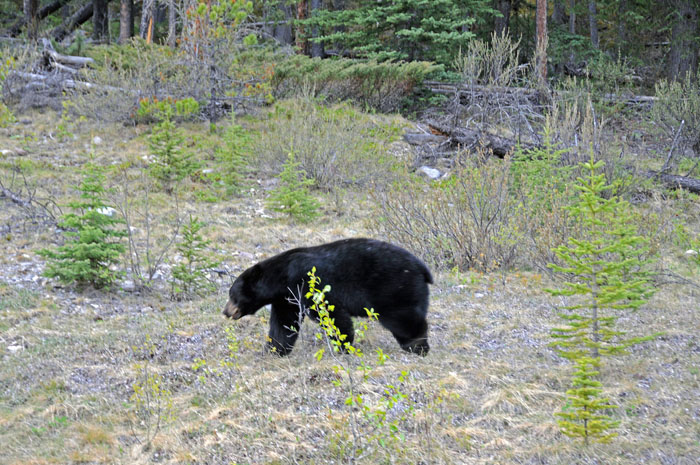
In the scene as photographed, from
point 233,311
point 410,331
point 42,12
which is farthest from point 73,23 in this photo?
point 410,331

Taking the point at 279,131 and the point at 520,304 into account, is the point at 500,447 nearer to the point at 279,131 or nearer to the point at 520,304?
the point at 520,304

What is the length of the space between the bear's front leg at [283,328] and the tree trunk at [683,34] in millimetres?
20508

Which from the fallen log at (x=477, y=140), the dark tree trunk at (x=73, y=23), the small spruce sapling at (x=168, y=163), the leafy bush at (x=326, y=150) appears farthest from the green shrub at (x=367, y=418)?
the dark tree trunk at (x=73, y=23)

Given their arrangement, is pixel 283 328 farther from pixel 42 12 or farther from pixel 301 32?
pixel 42 12

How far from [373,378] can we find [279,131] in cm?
968

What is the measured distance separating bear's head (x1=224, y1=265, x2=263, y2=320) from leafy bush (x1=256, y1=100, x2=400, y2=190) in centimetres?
666

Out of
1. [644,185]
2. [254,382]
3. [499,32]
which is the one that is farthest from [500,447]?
[499,32]

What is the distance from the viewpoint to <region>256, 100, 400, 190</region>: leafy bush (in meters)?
13.2

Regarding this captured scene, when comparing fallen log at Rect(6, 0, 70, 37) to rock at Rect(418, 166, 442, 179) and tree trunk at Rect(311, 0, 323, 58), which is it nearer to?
tree trunk at Rect(311, 0, 323, 58)

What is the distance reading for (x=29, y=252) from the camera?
8617 mm

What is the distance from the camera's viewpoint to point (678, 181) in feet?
41.9

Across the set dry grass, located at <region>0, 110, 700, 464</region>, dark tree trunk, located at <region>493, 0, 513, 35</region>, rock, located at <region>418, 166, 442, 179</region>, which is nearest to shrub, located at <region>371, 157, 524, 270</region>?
dry grass, located at <region>0, 110, 700, 464</region>

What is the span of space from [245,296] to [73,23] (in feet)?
79.2

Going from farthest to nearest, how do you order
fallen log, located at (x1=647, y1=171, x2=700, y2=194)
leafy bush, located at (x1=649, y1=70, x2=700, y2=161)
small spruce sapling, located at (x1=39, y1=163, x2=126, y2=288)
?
leafy bush, located at (x1=649, y1=70, x2=700, y2=161), fallen log, located at (x1=647, y1=171, x2=700, y2=194), small spruce sapling, located at (x1=39, y1=163, x2=126, y2=288)
